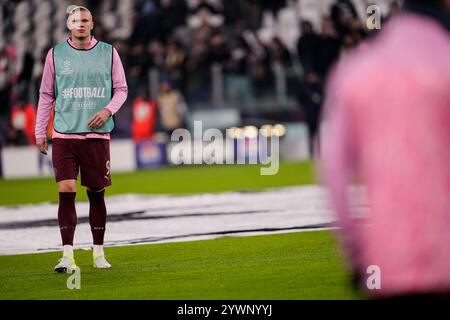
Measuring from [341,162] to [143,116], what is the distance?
2604cm

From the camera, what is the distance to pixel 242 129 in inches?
1185

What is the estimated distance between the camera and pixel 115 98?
10312 mm

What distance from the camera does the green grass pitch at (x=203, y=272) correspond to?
8750 millimetres

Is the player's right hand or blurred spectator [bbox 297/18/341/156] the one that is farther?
blurred spectator [bbox 297/18/341/156]

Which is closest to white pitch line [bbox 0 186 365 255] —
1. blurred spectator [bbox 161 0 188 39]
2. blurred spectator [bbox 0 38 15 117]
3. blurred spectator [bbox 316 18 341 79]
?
blurred spectator [bbox 316 18 341 79]

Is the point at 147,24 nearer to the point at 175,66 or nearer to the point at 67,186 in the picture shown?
the point at 175,66

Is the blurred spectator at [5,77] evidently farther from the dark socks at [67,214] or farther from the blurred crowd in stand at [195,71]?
the dark socks at [67,214]

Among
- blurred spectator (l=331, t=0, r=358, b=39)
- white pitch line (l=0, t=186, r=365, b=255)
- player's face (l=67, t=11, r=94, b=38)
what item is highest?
blurred spectator (l=331, t=0, r=358, b=39)

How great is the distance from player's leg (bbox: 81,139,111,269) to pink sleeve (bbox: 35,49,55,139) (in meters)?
0.41

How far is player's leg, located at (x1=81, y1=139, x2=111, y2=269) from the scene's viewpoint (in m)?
10.3

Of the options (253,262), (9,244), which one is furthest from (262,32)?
(253,262)


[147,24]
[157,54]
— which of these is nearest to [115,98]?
[157,54]

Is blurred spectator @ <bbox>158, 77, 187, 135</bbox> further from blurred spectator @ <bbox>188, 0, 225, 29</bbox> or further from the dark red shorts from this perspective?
the dark red shorts

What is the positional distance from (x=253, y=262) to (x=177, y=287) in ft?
5.11
